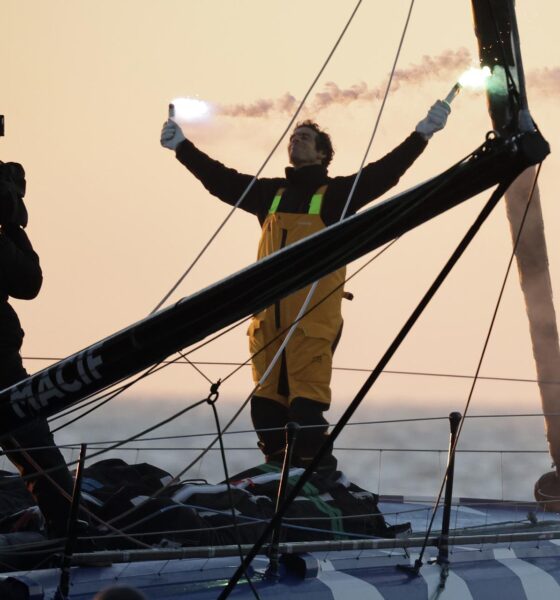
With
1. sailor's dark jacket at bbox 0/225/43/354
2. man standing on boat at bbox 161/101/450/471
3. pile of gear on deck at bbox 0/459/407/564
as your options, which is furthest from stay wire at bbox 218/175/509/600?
man standing on boat at bbox 161/101/450/471

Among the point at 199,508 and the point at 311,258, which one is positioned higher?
the point at 311,258

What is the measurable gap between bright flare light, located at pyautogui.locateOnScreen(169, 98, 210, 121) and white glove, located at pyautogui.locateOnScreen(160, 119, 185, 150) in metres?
0.06

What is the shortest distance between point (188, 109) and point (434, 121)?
4.53 ft

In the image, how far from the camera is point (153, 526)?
4875 millimetres

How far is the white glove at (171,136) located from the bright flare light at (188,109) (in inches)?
2.3

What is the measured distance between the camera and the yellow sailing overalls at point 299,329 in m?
6.14

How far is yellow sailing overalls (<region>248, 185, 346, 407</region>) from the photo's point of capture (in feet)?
20.2

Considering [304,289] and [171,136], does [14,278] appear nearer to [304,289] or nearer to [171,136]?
[304,289]

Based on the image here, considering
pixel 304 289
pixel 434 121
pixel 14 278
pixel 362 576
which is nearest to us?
pixel 14 278

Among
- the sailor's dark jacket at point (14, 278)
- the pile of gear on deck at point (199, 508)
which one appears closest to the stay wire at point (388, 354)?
the pile of gear on deck at point (199, 508)

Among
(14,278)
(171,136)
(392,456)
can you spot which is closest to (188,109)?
(171,136)

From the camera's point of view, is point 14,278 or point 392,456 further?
point 392,456

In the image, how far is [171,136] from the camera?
6.85 meters

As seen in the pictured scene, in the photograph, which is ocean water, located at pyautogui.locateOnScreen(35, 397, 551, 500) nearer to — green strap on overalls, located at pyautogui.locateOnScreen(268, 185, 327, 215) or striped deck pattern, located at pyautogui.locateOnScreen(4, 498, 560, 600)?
green strap on overalls, located at pyautogui.locateOnScreen(268, 185, 327, 215)
